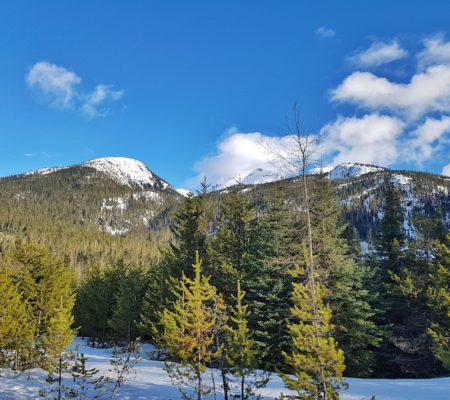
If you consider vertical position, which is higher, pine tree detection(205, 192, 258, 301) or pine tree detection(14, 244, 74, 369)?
pine tree detection(205, 192, 258, 301)

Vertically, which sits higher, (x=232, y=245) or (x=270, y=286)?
(x=232, y=245)

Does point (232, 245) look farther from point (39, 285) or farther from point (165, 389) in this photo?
point (39, 285)

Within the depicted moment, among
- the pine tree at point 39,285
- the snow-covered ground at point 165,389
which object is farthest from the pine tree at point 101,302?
the snow-covered ground at point 165,389

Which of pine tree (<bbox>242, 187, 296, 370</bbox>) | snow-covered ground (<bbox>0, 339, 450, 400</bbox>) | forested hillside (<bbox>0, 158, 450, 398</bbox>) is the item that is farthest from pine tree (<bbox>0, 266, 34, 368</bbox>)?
pine tree (<bbox>242, 187, 296, 370</bbox>)

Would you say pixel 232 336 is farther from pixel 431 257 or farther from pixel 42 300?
pixel 431 257

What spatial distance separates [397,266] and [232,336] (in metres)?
18.3

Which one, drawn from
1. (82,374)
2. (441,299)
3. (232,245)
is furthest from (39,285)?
(441,299)

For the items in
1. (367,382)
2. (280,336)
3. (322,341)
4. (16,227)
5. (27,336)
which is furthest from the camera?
(16,227)

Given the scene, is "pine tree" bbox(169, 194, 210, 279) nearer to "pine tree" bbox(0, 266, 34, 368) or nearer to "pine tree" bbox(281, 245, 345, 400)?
"pine tree" bbox(0, 266, 34, 368)

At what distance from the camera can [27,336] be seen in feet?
63.5

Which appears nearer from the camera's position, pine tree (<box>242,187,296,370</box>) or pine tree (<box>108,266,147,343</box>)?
pine tree (<box>242,187,296,370</box>)

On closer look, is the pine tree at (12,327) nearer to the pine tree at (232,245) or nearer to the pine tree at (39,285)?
the pine tree at (39,285)

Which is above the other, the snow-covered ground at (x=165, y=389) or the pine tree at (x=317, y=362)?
the pine tree at (x=317, y=362)

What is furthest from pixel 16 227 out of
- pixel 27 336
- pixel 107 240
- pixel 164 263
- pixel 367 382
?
pixel 367 382
